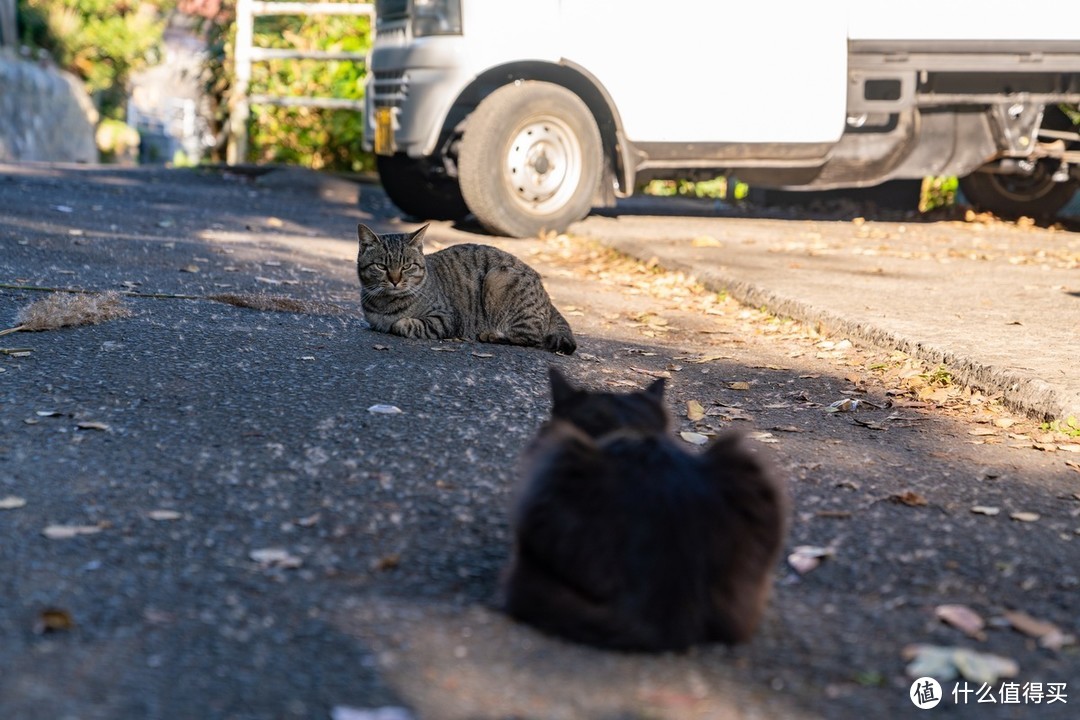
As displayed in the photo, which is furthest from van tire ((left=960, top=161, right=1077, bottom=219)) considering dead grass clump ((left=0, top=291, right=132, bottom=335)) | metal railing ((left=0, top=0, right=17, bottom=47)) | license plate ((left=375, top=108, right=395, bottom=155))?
metal railing ((left=0, top=0, right=17, bottom=47))

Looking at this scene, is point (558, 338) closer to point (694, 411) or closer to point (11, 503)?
point (694, 411)

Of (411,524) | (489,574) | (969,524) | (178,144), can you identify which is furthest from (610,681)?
(178,144)

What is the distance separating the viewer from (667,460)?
2.35 m

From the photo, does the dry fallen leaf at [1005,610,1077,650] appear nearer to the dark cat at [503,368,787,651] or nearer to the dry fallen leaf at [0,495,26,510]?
the dark cat at [503,368,787,651]

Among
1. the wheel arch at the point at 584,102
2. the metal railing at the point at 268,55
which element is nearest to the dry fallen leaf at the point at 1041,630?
the wheel arch at the point at 584,102

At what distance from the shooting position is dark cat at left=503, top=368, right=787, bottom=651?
7.39 feet

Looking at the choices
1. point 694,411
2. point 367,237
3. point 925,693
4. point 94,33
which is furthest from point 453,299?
point 94,33

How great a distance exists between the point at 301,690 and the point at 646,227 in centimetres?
838

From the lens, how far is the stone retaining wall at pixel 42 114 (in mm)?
18984

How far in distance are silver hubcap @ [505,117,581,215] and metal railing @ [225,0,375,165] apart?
14.7 feet

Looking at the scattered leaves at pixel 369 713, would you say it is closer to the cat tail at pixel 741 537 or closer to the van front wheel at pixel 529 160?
the cat tail at pixel 741 537

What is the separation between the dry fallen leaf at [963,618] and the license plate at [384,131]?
23.0 ft

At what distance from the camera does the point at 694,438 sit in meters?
4.06

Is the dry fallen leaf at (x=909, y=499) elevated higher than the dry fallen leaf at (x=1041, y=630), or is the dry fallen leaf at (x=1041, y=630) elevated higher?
the dry fallen leaf at (x=909, y=499)
